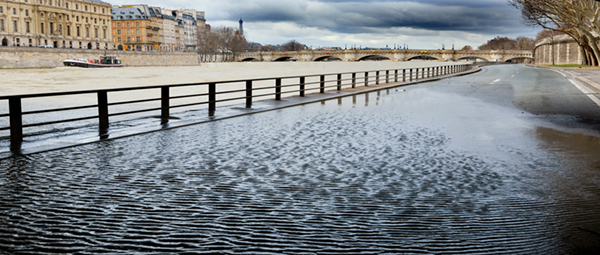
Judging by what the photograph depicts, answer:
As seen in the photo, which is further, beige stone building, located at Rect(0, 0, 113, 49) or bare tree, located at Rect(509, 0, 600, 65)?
beige stone building, located at Rect(0, 0, 113, 49)

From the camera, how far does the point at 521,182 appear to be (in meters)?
7.27

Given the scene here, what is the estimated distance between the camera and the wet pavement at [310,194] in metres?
4.86

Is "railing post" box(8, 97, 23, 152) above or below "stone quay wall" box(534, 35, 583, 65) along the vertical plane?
below

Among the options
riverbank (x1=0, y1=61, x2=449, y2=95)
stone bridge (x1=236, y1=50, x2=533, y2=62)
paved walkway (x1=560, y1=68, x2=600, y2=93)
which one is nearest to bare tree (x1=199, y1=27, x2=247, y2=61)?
stone bridge (x1=236, y1=50, x2=533, y2=62)

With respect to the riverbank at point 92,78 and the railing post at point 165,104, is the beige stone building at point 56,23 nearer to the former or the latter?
the riverbank at point 92,78

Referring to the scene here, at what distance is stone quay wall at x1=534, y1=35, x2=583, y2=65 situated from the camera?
87938 millimetres

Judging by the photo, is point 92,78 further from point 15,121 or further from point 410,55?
point 410,55

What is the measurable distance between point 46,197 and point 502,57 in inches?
6643

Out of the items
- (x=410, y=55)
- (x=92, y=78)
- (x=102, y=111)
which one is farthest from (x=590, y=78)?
(x=410, y=55)

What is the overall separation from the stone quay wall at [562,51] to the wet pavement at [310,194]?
280 ft

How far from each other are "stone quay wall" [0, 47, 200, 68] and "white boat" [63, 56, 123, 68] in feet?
4.95

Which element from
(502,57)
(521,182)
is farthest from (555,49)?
(521,182)

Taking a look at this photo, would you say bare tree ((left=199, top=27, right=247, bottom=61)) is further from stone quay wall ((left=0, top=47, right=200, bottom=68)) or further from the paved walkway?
the paved walkway

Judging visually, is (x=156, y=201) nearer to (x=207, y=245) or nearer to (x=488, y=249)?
(x=207, y=245)
